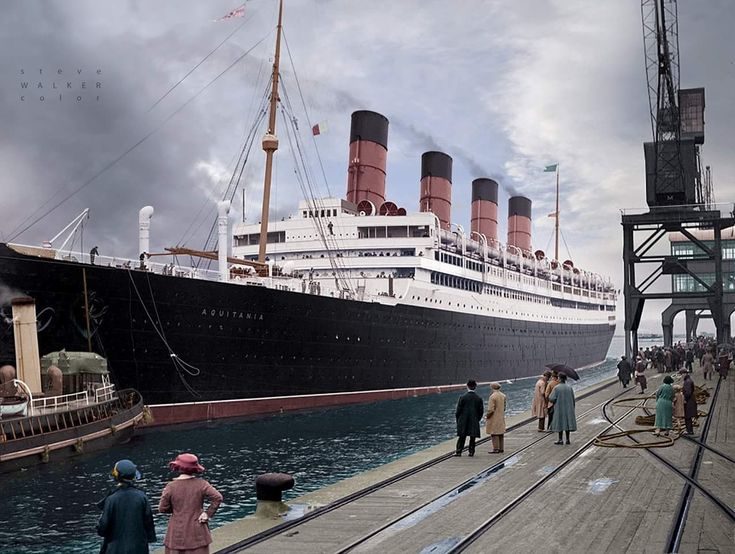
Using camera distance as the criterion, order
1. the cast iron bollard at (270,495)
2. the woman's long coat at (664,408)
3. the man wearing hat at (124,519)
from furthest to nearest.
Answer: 1. the woman's long coat at (664,408)
2. the cast iron bollard at (270,495)
3. the man wearing hat at (124,519)

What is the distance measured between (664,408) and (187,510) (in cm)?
1207

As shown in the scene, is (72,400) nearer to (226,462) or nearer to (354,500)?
(226,462)

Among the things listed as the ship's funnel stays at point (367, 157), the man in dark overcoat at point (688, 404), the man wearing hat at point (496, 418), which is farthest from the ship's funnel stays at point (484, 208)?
the man wearing hat at point (496, 418)

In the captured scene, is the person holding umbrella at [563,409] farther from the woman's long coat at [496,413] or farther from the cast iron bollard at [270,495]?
the cast iron bollard at [270,495]

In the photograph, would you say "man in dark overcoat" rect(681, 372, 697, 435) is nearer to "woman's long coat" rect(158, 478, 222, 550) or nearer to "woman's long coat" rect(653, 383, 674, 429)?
"woman's long coat" rect(653, 383, 674, 429)

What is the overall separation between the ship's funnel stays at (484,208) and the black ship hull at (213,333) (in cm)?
2001

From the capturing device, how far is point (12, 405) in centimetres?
1575

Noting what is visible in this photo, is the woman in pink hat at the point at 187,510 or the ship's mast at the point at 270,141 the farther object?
the ship's mast at the point at 270,141

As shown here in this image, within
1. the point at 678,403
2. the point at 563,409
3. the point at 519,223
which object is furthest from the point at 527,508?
the point at 519,223

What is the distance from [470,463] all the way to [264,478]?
4536 mm

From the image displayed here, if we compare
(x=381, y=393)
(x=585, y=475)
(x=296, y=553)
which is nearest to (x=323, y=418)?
(x=381, y=393)

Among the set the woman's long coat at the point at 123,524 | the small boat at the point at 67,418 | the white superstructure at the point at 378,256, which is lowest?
the small boat at the point at 67,418

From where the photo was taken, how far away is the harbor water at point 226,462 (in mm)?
11383

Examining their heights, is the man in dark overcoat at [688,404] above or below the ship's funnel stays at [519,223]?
below
